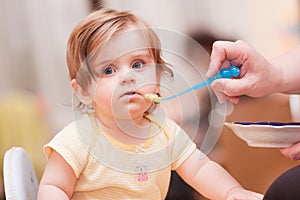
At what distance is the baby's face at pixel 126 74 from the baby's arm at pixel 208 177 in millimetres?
174

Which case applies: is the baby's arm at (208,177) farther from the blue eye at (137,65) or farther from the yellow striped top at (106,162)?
the blue eye at (137,65)

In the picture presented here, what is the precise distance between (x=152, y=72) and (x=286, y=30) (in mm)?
1679

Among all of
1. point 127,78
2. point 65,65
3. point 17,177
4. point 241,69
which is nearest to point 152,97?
point 127,78

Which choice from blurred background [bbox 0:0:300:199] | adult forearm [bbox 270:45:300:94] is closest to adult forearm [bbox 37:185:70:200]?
adult forearm [bbox 270:45:300:94]

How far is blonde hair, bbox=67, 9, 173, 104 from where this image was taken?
0.93 meters

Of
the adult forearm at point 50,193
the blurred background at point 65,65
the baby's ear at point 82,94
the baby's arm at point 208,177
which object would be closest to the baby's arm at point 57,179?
the adult forearm at point 50,193

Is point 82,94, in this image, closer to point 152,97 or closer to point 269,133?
point 152,97

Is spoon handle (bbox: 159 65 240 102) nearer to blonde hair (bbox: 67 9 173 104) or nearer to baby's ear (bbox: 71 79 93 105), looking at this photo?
blonde hair (bbox: 67 9 173 104)

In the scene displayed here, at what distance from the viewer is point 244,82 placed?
0.95 metres

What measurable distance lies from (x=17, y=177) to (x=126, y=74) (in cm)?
27

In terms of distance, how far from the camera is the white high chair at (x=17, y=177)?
927 mm

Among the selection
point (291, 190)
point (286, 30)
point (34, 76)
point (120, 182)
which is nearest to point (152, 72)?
point (120, 182)

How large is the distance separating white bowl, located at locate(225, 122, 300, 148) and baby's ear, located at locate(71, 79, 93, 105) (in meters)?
0.27

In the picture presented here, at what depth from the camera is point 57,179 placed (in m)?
0.93
